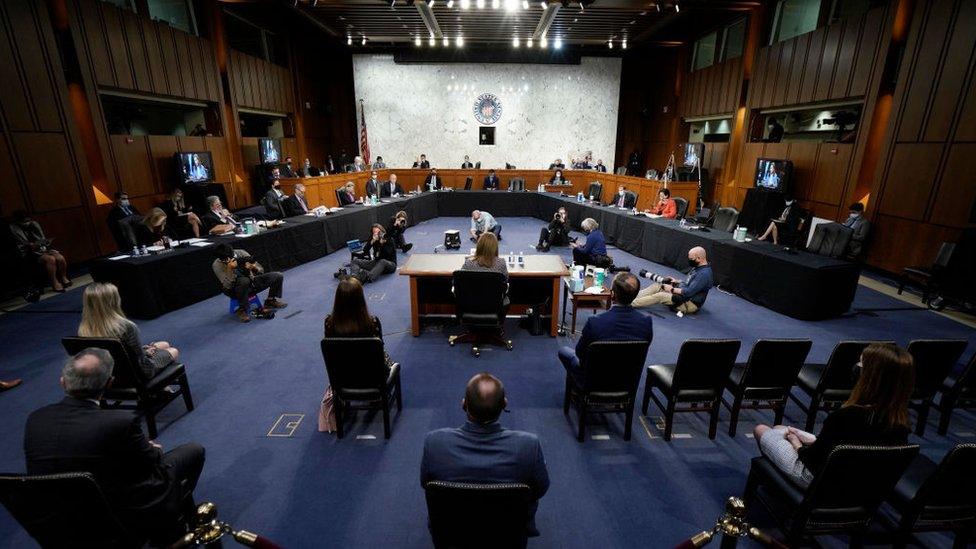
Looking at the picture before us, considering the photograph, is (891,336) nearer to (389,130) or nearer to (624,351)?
A: (624,351)

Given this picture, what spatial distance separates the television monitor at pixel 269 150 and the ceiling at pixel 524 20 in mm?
3622

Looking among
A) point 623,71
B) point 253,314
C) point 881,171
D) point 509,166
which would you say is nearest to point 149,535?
point 253,314

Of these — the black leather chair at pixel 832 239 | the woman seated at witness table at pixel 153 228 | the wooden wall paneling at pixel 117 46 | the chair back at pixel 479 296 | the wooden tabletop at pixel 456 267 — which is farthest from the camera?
the wooden wall paneling at pixel 117 46

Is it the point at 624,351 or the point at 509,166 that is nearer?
the point at 624,351

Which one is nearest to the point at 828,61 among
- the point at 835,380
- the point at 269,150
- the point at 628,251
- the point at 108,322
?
the point at 628,251

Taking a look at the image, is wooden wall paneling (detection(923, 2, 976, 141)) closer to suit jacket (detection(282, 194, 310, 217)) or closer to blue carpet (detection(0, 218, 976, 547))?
blue carpet (detection(0, 218, 976, 547))

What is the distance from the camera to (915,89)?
23.7ft

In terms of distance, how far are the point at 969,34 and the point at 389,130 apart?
14905 mm

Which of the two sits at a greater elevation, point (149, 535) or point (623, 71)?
point (623, 71)

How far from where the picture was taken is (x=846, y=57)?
333 inches

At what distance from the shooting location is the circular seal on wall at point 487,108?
625 inches

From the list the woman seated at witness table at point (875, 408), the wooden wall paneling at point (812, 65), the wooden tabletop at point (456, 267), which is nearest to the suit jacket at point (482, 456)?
the woman seated at witness table at point (875, 408)

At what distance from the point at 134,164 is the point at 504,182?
9962 mm

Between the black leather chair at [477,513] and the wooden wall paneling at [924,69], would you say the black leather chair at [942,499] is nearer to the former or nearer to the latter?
the black leather chair at [477,513]
